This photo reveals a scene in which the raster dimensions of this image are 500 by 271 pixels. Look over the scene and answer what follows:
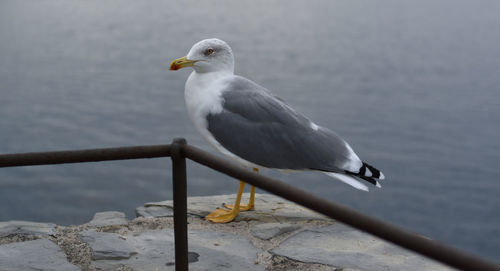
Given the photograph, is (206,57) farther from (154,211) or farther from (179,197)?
(179,197)

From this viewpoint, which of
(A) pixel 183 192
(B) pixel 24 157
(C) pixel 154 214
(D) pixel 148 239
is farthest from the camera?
(C) pixel 154 214

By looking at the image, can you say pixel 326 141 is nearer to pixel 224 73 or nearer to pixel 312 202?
pixel 224 73

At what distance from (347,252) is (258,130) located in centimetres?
95

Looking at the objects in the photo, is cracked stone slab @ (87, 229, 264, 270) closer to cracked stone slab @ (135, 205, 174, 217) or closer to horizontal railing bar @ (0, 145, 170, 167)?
cracked stone slab @ (135, 205, 174, 217)

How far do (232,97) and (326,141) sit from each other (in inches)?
26.2

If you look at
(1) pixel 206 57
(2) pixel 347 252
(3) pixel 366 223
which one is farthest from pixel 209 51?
(3) pixel 366 223

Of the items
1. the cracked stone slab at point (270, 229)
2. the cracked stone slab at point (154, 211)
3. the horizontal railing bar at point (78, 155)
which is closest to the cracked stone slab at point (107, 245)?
the cracked stone slab at point (154, 211)

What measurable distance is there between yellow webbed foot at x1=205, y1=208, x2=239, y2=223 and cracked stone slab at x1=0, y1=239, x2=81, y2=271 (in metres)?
1.05

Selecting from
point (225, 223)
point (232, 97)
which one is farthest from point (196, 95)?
point (225, 223)

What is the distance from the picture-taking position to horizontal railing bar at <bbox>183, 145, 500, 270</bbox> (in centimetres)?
143

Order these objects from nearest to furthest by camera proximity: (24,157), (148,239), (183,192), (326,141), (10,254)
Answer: (24,157) → (183,192) → (10,254) → (148,239) → (326,141)

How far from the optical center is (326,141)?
12.5 feet

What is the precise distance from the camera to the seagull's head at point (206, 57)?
12.9 feet

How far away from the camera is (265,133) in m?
3.81
